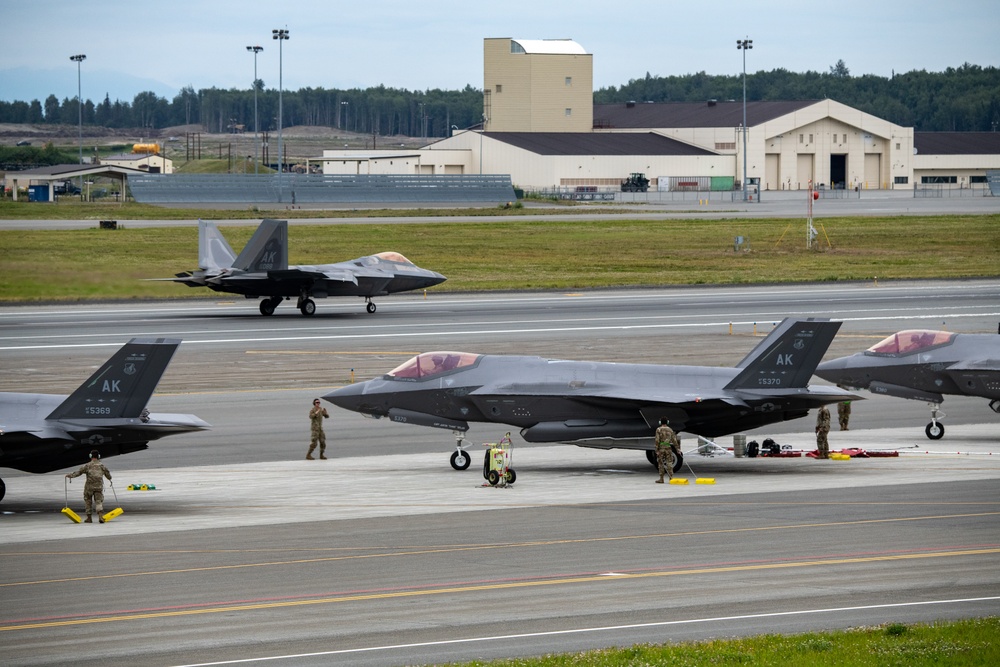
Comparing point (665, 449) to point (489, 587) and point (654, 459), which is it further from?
point (489, 587)

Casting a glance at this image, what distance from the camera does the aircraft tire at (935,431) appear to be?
3572cm

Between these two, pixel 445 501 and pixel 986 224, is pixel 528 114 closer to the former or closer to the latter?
pixel 986 224

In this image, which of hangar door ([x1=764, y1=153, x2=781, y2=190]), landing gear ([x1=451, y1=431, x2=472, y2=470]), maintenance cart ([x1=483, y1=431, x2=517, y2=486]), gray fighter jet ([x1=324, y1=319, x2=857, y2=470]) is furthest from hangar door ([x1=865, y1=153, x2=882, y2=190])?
maintenance cart ([x1=483, y1=431, x2=517, y2=486])

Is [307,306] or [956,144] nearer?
[307,306]

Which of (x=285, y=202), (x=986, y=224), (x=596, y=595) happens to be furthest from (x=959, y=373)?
(x=285, y=202)

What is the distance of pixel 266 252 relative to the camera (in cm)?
6009

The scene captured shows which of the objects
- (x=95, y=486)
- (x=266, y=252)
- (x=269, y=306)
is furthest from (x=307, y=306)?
(x=95, y=486)

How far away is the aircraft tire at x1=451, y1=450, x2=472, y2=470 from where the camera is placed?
3156 centimetres

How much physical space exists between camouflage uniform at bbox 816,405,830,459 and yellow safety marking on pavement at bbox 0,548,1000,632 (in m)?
10.4

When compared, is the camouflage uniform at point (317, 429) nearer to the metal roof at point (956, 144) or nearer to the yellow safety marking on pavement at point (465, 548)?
the yellow safety marking on pavement at point (465, 548)

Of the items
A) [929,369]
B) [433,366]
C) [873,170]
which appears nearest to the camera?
[433,366]

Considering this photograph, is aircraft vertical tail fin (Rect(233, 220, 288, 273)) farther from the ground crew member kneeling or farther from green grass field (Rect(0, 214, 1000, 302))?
the ground crew member kneeling

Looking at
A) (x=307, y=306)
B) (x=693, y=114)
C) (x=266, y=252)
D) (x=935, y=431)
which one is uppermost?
(x=693, y=114)

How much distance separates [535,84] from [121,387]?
5974 inches
